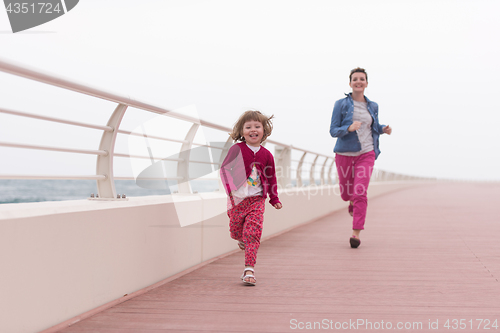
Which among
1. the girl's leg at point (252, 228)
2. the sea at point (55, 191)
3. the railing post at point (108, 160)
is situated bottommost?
the sea at point (55, 191)

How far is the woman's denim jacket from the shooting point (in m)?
5.09

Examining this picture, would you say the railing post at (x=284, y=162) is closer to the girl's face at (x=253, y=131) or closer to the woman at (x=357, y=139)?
the woman at (x=357, y=139)

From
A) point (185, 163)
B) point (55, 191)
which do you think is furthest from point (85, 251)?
point (55, 191)

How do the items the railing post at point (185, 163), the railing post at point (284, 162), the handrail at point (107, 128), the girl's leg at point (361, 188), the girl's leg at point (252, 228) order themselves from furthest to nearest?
the railing post at point (284, 162)
the girl's leg at point (361, 188)
the railing post at point (185, 163)
the girl's leg at point (252, 228)
the handrail at point (107, 128)

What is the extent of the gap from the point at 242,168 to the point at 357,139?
2081mm

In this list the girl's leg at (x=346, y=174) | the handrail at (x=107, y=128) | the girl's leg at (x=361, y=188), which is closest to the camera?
the handrail at (x=107, y=128)

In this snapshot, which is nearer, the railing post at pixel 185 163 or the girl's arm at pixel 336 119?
the railing post at pixel 185 163

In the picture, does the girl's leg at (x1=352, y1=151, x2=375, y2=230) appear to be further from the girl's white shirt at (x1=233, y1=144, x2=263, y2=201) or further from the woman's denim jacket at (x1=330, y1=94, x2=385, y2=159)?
the girl's white shirt at (x1=233, y1=144, x2=263, y2=201)

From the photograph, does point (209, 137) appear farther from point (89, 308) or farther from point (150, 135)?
point (89, 308)

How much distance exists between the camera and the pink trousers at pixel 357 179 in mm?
4996

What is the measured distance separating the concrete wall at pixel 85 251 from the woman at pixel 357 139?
5.76ft

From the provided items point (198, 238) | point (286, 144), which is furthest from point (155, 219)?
point (286, 144)

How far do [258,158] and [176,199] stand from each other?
0.68 metres

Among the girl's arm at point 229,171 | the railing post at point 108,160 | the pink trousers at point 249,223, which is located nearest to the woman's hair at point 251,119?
the girl's arm at point 229,171
